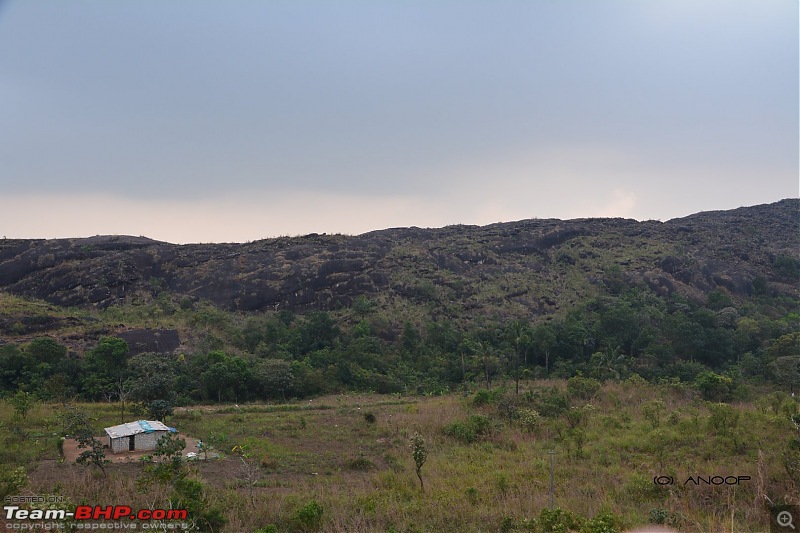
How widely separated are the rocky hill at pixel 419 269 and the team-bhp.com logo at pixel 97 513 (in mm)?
36354

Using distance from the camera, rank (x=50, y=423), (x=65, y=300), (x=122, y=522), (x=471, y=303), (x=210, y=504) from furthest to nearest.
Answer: (x=471, y=303) < (x=65, y=300) < (x=50, y=423) < (x=210, y=504) < (x=122, y=522)

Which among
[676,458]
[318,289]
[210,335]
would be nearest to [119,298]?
[210,335]

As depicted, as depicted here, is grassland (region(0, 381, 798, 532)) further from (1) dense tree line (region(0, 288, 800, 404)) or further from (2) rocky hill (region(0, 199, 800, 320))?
(2) rocky hill (region(0, 199, 800, 320))

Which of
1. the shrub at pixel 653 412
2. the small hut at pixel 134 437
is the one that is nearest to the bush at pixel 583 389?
the shrub at pixel 653 412

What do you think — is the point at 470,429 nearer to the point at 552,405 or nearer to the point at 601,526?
the point at 552,405

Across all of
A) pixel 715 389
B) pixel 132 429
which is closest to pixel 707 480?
pixel 715 389

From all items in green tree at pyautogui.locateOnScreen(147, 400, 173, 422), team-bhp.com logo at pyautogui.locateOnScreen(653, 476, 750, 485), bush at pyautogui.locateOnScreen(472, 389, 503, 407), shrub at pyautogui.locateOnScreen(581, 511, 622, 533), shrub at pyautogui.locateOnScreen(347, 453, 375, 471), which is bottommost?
shrub at pyautogui.locateOnScreen(347, 453, 375, 471)

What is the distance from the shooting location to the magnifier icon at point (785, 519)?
27.2 feet

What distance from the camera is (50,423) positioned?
1831 cm

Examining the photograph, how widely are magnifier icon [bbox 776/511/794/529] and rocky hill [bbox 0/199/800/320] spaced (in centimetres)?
3584

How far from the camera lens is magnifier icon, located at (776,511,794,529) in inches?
326

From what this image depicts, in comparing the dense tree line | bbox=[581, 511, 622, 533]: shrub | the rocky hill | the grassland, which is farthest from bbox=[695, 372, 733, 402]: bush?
the rocky hill

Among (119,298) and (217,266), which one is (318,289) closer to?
(217,266)

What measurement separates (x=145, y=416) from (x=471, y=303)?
3236 centimetres
